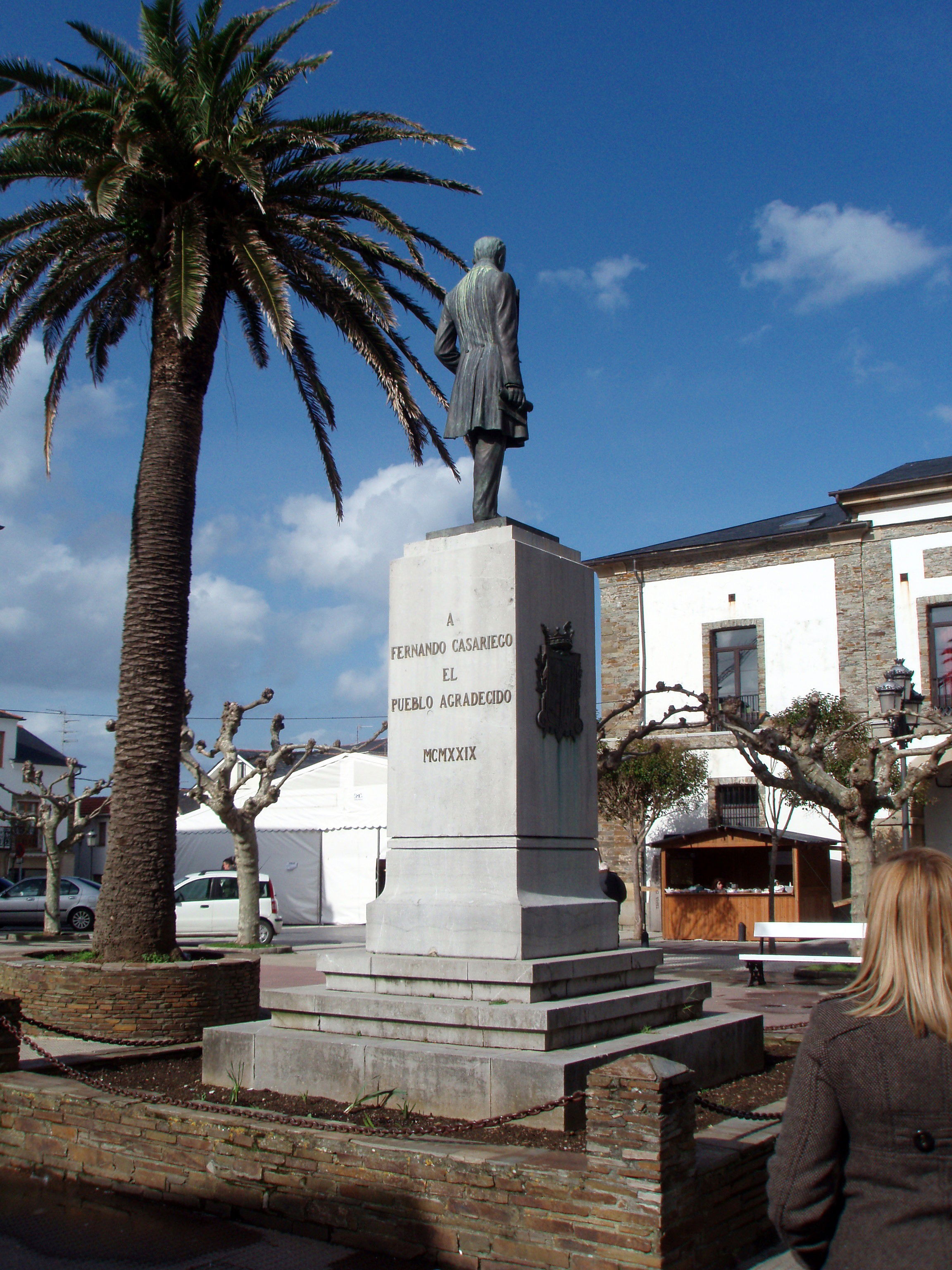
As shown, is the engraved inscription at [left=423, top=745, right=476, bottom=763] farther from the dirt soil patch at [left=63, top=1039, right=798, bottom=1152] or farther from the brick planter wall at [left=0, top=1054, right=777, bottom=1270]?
the brick planter wall at [left=0, top=1054, right=777, bottom=1270]

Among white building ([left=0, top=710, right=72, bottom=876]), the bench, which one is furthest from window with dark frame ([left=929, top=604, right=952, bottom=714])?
white building ([left=0, top=710, right=72, bottom=876])

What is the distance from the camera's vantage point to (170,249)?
12.5m

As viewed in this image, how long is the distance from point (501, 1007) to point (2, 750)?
5846cm

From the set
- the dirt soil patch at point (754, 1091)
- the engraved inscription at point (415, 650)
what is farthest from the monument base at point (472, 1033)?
the engraved inscription at point (415, 650)

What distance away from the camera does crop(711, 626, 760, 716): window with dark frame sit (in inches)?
1161

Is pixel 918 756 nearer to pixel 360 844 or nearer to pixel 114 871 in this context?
pixel 360 844

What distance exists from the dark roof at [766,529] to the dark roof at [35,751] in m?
40.4

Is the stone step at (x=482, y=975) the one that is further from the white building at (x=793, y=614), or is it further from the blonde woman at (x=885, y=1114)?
the white building at (x=793, y=614)

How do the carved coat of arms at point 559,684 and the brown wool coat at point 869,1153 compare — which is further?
the carved coat of arms at point 559,684

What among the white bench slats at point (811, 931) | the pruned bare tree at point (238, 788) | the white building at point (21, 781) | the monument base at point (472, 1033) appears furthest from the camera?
the white building at point (21, 781)

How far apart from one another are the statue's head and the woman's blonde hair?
Result: 6.94m

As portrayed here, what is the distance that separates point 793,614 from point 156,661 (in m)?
20.6

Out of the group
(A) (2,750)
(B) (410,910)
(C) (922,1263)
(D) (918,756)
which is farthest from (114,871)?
(A) (2,750)

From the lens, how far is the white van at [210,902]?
86.7 feet
